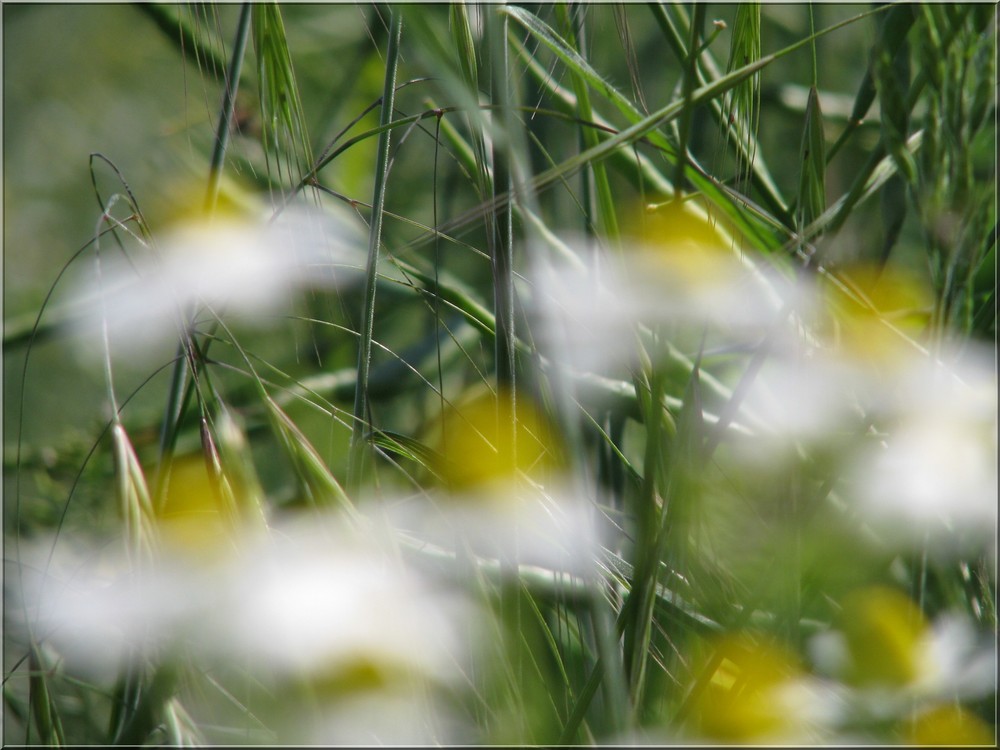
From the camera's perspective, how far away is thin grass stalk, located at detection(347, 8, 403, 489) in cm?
18

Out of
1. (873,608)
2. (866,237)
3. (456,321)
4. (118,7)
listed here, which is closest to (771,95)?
(866,237)

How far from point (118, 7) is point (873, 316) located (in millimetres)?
914

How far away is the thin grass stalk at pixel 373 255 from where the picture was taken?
18cm

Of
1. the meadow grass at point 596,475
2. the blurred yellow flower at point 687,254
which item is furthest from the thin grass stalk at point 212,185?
the blurred yellow flower at point 687,254

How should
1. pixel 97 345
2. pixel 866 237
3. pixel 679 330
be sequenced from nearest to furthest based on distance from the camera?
pixel 679 330 < pixel 866 237 < pixel 97 345

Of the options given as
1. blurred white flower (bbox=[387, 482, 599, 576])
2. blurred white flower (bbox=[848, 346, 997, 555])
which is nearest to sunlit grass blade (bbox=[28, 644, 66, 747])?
blurred white flower (bbox=[387, 482, 599, 576])

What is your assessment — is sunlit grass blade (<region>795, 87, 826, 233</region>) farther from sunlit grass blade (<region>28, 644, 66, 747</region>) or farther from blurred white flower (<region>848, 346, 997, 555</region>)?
sunlit grass blade (<region>28, 644, 66, 747</region>)

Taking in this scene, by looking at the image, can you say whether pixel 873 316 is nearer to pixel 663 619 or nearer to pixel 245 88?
pixel 663 619

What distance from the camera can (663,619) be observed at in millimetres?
213

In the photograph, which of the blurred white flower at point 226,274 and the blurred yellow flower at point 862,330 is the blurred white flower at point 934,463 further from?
the blurred white flower at point 226,274

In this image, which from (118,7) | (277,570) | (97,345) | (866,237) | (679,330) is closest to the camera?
(277,570)

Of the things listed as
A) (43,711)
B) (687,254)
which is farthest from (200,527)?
(687,254)

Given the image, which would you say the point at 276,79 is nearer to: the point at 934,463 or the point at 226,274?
the point at 226,274

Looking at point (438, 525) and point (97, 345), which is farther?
point (97, 345)
